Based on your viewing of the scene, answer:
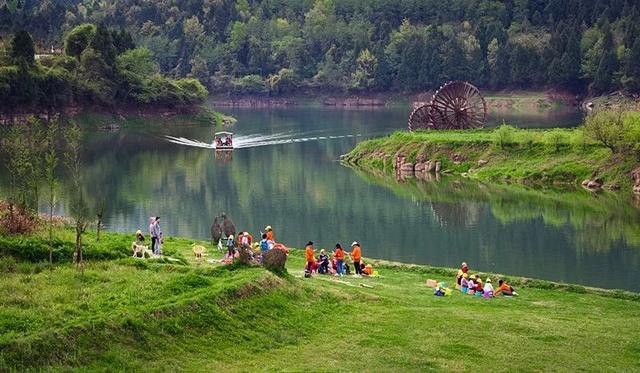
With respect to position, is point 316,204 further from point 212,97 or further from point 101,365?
point 212,97

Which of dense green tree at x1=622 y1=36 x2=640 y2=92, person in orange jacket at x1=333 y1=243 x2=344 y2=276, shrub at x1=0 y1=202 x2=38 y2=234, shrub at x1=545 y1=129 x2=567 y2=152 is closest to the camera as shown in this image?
shrub at x1=0 y1=202 x2=38 y2=234

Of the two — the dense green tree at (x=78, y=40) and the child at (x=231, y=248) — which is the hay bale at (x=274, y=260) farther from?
the dense green tree at (x=78, y=40)

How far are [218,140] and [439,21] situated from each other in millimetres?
109428

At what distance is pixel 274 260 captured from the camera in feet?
84.5

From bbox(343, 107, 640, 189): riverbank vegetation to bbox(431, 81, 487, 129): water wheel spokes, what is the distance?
4706 mm

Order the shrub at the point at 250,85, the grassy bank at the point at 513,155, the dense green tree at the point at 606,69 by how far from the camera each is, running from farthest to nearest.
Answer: the shrub at the point at 250,85
the dense green tree at the point at 606,69
the grassy bank at the point at 513,155

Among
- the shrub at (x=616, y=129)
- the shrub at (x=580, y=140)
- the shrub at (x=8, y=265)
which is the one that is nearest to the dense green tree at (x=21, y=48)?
the shrub at (x=580, y=140)

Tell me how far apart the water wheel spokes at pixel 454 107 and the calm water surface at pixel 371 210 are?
1051cm

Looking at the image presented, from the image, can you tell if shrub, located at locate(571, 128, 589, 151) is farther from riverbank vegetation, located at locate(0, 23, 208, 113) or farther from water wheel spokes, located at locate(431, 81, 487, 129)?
riverbank vegetation, located at locate(0, 23, 208, 113)

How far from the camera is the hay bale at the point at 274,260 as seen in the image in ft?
Answer: 84.2

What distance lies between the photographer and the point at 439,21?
628ft

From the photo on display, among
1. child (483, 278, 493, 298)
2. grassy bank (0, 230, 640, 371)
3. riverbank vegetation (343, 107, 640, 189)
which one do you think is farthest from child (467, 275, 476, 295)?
riverbank vegetation (343, 107, 640, 189)

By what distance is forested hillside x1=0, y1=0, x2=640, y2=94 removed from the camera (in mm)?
145250

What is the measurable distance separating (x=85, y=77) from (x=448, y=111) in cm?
4698
